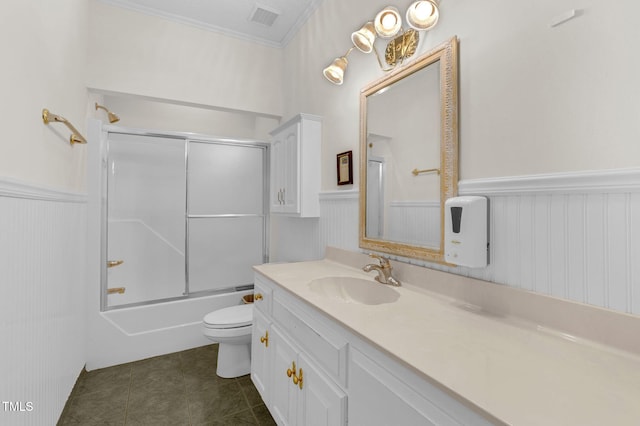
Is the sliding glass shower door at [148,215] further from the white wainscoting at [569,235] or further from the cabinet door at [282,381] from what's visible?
the white wainscoting at [569,235]

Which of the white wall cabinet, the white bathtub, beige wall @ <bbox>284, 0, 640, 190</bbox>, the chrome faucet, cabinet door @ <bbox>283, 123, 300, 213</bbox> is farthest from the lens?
the white bathtub

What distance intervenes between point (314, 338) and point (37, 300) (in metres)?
1.21

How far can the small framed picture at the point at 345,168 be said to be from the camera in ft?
6.23

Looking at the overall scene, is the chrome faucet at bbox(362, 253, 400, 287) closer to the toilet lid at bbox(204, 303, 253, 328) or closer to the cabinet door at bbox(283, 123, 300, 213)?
the cabinet door at bbox(283, 123, 300, 213)

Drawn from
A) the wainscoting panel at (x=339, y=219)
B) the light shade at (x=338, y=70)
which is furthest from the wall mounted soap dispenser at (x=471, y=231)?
the light shade at (x=338, y=70)

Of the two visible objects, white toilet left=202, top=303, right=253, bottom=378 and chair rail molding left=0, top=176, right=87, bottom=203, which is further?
white toilet left=202, top=303, right=253, bottom=378

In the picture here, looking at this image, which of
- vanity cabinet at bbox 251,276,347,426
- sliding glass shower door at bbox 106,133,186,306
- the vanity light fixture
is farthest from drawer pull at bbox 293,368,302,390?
sliding glass shower door at bbox 106,133,186,306

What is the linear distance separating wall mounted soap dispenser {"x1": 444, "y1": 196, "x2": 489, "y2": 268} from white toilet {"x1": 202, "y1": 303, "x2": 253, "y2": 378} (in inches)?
62.8

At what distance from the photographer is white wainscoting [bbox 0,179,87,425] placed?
3.32ft

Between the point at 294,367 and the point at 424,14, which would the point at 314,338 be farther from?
the point at 424,14

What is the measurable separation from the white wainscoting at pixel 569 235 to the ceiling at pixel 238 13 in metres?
2.12

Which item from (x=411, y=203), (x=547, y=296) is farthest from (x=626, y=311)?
(x=411, y=203)

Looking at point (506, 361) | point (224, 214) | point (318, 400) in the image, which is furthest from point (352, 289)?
point (224, 214)

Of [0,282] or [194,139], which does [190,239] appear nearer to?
[194,139]
